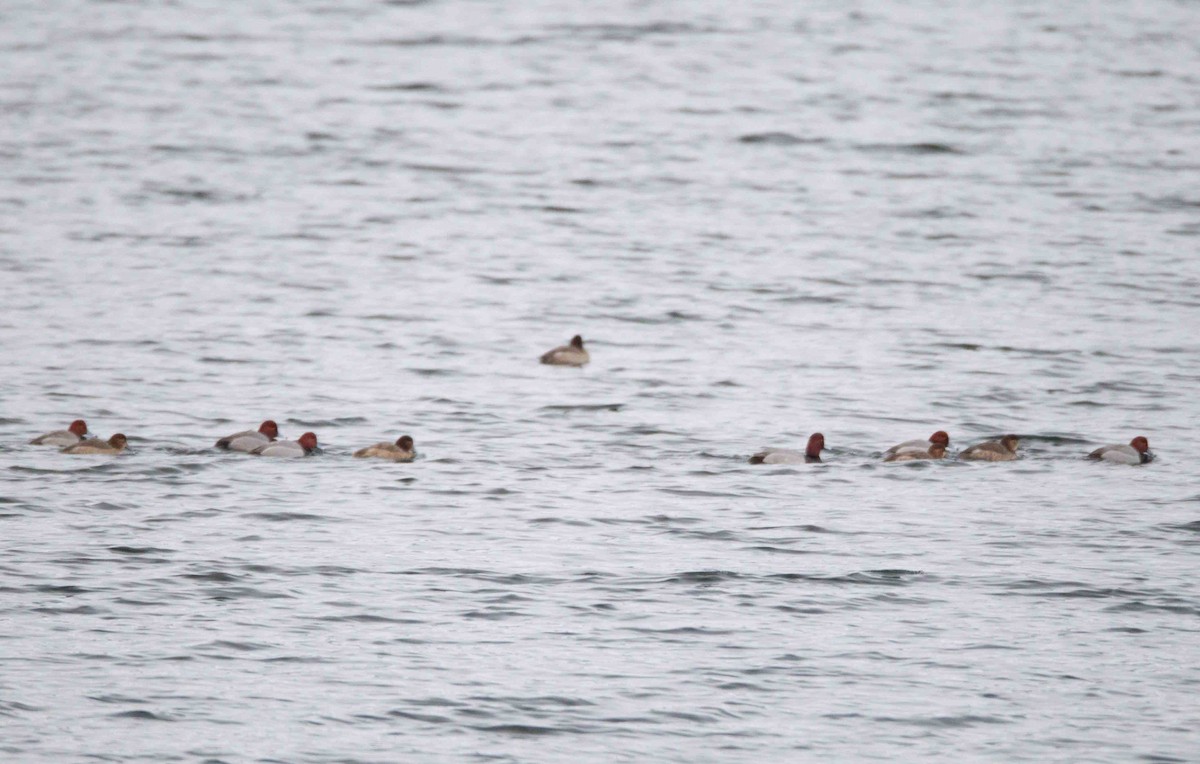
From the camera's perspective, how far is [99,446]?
1905 centimetres

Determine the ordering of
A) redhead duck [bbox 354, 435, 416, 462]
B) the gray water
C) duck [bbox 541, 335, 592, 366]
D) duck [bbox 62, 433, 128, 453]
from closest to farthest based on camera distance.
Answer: the gray water, duck [bbox 62, 433, 128, 453], redhead duck [bbox 354, 435, 416, 462], duck [bbox 541, 335, 592, 366]

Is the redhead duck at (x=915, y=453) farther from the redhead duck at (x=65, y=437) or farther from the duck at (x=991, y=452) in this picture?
the redhead duck at (x=65, y=437)

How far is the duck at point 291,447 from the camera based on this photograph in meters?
19.5

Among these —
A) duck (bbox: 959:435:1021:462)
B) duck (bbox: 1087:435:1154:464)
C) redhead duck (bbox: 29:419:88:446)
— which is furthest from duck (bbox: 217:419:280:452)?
duck (bbox: 1087:435:1154:464)

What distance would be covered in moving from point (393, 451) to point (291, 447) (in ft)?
3.37

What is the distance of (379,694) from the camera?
43.7 feet

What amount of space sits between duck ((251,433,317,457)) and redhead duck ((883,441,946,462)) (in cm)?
593

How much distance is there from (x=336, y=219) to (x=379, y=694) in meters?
21.9

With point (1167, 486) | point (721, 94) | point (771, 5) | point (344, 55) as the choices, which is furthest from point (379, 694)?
point (771, 5)

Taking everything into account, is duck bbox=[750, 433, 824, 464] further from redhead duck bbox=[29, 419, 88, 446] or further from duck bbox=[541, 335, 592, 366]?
redhead duck bbox=[29, 419, 88, 446]

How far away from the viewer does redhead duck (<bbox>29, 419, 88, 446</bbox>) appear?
19.2 metres

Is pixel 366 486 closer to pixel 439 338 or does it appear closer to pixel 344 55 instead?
pixel 439 338

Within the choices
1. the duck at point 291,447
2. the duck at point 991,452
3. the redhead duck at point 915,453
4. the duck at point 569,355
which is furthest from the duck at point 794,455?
the duck at point 569,355

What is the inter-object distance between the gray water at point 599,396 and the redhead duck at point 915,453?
141 millimetres
